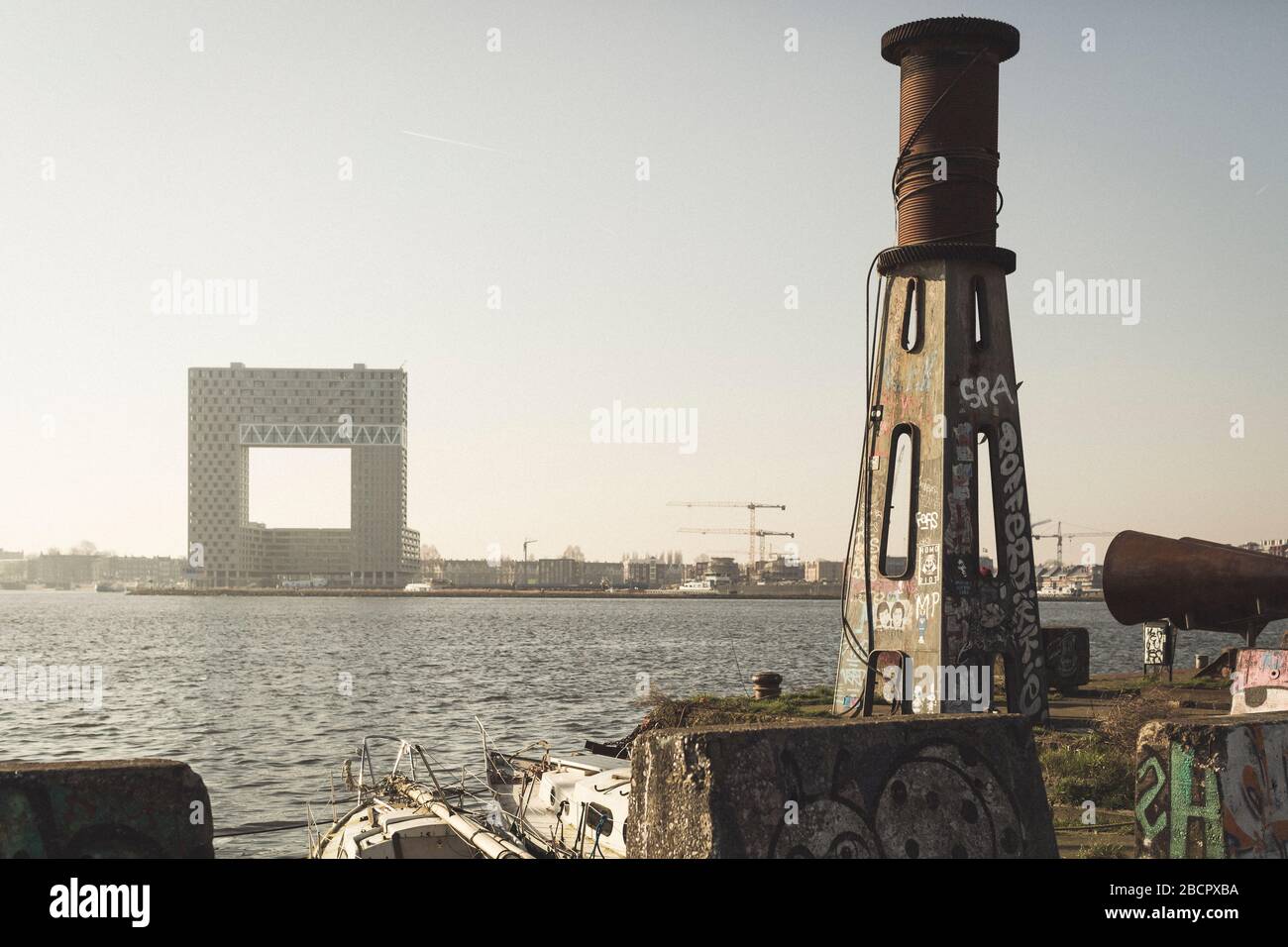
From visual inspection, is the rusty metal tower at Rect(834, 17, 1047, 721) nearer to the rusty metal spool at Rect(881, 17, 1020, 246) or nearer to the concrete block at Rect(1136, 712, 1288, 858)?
the rusty metal spool at Rect(881, 17, 1020, 246)

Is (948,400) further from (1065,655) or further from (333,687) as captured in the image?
(333,687)

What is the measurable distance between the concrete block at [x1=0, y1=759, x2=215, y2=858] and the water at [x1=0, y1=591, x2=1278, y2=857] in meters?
17.9

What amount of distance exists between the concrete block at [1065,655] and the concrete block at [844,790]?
77.0 feet

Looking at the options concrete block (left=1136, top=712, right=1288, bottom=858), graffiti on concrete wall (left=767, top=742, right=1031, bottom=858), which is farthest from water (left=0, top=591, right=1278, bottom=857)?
concrete block (left=1136, top=712, right=1288, bottom=858)

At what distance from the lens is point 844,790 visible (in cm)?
746

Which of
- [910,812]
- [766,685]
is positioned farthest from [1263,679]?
[766,685]

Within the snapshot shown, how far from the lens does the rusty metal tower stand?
22062 mm

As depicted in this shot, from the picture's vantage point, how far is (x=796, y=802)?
7238 mm

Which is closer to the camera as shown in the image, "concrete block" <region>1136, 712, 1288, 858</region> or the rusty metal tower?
"concrete block" <region>1136, 712, 1288, 858</region>

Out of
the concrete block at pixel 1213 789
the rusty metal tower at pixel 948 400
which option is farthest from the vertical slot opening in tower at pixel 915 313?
the concrete block at pixel 1213 789

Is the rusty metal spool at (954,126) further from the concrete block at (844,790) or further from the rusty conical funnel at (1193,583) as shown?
the concrete block at (844,790)

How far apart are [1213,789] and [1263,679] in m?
7.46

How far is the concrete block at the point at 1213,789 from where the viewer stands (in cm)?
833
